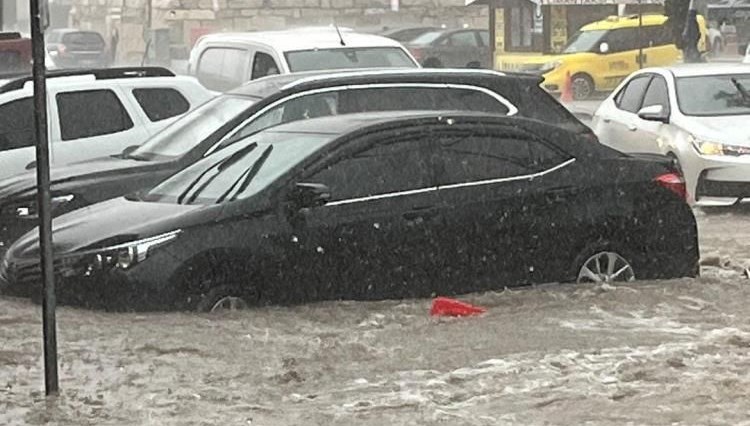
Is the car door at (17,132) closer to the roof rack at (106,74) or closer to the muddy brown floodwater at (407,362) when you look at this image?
the roof rack at (106,74)

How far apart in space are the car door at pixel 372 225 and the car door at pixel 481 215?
0.12m

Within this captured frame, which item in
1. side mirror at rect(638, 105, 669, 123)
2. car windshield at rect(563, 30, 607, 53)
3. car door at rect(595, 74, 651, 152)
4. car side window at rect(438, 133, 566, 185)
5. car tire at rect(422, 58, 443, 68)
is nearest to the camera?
car side window at rect(438, 133, 566, 185)

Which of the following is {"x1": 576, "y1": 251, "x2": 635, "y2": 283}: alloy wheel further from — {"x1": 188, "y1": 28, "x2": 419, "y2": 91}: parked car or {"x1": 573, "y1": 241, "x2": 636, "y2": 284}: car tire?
{"x1": 188, "y1": 28, "x2": 419, "y2": 91}: parked car

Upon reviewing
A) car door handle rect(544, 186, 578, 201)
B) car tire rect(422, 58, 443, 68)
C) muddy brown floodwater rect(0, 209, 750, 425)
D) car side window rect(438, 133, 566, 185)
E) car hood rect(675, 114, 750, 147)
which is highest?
car side window rect(438, 133, 566, 185)

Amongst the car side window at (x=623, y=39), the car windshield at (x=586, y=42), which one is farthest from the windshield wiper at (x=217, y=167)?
the car side window at (x=623, y=39)

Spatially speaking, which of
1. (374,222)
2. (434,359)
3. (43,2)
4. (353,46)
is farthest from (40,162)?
(353,46)

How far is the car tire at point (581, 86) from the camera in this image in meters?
36.2

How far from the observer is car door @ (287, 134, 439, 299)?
10.2 meters

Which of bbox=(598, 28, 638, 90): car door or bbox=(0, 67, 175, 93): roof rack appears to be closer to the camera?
bbox=(0, 67, 175, 93): roof rack

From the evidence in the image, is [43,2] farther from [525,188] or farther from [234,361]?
[525,188]

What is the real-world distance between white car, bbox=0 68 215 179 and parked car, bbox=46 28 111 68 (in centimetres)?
3314

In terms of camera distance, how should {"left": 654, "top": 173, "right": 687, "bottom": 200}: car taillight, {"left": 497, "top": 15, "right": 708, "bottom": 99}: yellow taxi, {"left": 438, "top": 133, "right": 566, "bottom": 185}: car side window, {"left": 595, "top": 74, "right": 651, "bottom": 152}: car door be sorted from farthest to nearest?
{"left": 497, "top": 15, "right": 708, "bottom": 99}: yellow taxi, {"left": 595, "top": 74, "right": 651, "bottom": 152}: car door, {"left": 654, "top": 173, "right": 687, "bottom": 200}: car taillight, {"left": 438, "top": 133, "right": 566, "bottom": 185}: car side window

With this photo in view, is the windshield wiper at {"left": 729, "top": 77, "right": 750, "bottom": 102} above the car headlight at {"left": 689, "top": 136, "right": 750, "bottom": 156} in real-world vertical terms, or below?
above

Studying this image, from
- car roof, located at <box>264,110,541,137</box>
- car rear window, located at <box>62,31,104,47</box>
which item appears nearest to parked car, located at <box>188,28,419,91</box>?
car roof, located at <box>264,110,541,137</box>
